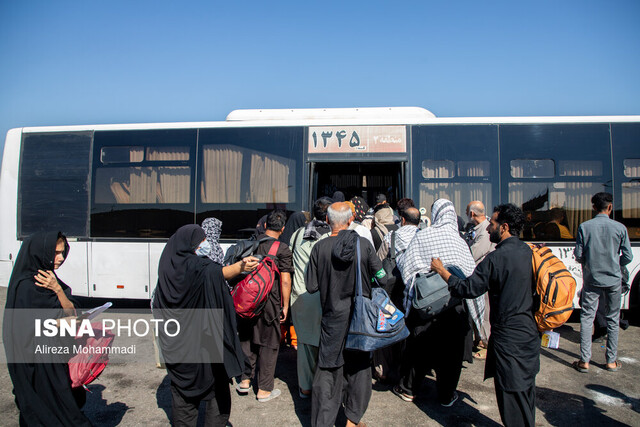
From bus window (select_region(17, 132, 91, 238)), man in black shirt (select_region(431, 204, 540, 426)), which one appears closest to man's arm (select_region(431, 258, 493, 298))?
man in black shirt (select_region(431, 204, 540, 426))

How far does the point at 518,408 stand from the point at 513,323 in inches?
25.3

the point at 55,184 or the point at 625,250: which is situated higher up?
the point at 55,184

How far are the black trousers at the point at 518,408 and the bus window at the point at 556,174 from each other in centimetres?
395

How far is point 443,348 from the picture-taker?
4.03 m

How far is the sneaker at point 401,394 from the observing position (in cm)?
426

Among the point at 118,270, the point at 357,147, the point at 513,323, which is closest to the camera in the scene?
the point at 513,323

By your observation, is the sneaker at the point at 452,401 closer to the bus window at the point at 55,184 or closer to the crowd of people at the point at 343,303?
the crowd of people at the point at 343,303

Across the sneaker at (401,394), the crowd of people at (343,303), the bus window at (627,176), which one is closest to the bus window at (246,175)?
the crowd of people at (343,303)

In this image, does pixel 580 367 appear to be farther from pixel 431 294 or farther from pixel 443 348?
pixel 431 294

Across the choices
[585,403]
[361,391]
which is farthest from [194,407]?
[585,403]

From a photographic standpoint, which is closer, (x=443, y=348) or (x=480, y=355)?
(x=443, y=348)

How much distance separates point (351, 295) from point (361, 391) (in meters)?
0.82

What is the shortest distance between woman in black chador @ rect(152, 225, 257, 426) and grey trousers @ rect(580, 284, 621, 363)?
4.24 meters

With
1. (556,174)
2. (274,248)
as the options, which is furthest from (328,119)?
(556,174)
